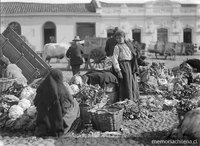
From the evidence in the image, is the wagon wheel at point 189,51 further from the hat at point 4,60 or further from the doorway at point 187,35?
the hat at point 4,60

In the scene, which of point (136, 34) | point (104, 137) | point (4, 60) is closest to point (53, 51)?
point (4, 60)

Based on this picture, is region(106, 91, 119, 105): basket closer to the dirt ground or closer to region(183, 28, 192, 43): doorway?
the dirt ground

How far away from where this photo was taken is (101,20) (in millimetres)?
31188

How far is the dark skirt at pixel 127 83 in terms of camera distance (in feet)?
25.3

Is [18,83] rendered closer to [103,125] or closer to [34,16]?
[103,125]

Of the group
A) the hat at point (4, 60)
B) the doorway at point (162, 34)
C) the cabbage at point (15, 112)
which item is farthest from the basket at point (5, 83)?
the doorway at point (162, 34)

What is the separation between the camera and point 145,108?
762cm

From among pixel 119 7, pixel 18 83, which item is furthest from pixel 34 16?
pixel 18 83

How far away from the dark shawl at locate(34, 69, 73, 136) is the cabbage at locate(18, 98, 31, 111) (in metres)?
1.08

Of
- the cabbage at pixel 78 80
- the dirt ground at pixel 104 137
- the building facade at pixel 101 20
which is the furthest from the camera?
the building facade at pixel 101 20

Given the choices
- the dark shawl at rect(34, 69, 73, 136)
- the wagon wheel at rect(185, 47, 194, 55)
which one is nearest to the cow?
the dark shawl at rect(34, 69, 73, 136)

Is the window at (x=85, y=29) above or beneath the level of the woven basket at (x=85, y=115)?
above

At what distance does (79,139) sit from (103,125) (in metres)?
0.57

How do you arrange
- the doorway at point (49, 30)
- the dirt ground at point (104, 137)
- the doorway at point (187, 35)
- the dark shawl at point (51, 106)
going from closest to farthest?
the dirt ground at point (104, 137) < the dark shawl at point (51, 106) < the doorway at point (49, 30) < the doorway at point (187, 35)
